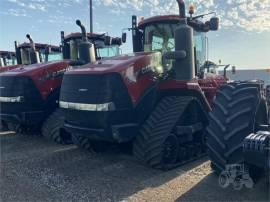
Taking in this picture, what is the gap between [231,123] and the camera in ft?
12.5

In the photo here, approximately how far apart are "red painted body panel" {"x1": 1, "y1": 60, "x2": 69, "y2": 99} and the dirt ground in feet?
5.04

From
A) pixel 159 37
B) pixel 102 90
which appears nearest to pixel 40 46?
pixel 159 37

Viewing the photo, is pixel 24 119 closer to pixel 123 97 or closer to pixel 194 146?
pixel 123 97

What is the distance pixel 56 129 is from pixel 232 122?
4.18 meters

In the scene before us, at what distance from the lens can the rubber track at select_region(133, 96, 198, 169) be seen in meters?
4.75

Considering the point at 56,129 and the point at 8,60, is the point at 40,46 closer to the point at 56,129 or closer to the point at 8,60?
the point at 8,60

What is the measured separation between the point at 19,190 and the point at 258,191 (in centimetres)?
301

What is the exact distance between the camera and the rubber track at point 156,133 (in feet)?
15.6

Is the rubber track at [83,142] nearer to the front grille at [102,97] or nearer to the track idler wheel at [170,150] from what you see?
the front grille at [102,97]

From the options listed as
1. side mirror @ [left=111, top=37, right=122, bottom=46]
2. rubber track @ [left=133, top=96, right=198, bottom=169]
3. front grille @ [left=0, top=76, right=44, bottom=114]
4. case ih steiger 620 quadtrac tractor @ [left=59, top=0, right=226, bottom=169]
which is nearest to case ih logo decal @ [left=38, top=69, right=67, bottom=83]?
front grille @ [left=0, top=76, right=44, bottom=114]

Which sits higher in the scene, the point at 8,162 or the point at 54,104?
the point at 54,104

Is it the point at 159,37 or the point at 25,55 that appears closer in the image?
the point at 159,37

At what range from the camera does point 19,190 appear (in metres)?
4.29

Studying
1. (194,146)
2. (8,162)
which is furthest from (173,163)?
(8,162)
